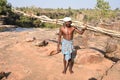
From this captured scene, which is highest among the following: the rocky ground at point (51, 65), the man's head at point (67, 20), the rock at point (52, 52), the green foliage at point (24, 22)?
the man's head at point (67, 20)

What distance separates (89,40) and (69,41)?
392 centimetres

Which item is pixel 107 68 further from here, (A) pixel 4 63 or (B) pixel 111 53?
(A) pixel 4 63

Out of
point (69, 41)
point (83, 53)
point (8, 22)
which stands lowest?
→ point (8, 22)

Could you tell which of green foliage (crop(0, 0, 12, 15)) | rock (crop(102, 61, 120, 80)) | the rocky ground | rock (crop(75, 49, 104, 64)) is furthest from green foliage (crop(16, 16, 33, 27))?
rock (crop(102, 61, 120, 80))

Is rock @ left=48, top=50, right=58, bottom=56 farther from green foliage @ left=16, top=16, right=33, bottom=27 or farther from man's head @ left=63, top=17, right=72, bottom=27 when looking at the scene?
green foliage @ left=16, top=16, right=33, bottom=27

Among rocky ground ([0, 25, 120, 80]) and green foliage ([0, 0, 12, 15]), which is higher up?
green foliage ([0, 0, 12, 15])

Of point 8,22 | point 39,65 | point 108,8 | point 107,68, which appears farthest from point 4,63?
point 8,22

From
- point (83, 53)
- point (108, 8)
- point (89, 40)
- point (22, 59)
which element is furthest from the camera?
point (108, 8)

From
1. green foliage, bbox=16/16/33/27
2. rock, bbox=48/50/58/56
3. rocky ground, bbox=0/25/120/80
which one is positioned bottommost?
green foliage, bbox=16/16/33/27

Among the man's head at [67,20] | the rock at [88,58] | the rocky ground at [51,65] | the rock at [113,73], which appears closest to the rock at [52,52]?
the rocky ground at [51,65]

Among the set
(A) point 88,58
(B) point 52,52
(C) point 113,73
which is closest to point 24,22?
(B) point 52,52

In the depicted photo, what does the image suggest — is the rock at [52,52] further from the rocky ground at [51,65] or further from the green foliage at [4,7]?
the green foliage at [4,7]

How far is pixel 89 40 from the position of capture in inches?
364

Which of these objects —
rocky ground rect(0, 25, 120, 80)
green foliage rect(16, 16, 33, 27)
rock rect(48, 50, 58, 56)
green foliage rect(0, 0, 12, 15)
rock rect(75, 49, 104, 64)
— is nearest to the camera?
rocky ground rect(0, 25, 120, 80)
